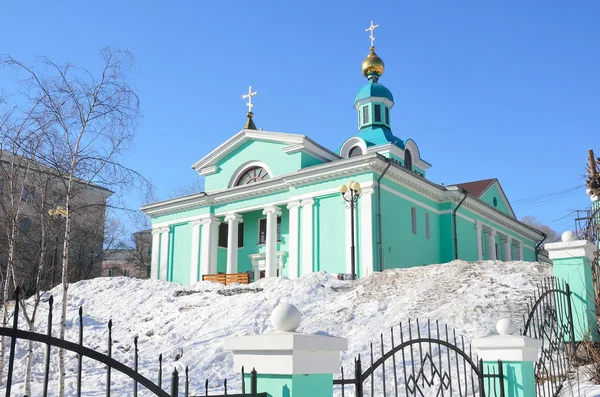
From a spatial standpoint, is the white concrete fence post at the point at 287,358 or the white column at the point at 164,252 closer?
the white concrete fence post at the point at 287,358

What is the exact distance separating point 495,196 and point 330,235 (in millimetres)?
16719

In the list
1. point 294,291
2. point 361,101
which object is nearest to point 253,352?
point 294,291

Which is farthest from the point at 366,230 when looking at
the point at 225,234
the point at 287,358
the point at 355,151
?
the point at 287,358

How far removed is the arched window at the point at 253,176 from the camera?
30.2 meters

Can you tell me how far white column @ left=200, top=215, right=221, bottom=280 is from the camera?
30.1 metres

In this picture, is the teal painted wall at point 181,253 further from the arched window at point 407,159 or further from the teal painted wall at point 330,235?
the arched window at point 407,159

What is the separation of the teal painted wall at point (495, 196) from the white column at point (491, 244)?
261 centimetres

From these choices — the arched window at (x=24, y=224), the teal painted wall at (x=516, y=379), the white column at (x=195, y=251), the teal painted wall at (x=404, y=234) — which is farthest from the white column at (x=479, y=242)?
the teal painted wall at (x=516, y=379)

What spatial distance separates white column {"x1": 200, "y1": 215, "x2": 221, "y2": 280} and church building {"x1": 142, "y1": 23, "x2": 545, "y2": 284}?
51 millimetres

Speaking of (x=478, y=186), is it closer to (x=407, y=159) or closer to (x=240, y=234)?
(x=407, y=159)

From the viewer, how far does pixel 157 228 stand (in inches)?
1303

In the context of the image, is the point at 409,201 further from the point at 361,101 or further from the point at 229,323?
the point at 229,323

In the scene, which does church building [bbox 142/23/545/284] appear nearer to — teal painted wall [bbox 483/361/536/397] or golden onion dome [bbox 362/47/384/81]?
golden onion dome [bbox 362/47/384/81]

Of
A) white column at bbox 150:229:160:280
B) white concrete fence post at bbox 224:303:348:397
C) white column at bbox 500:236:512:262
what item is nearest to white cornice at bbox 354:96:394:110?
white column at bbox 500:236:512:262
